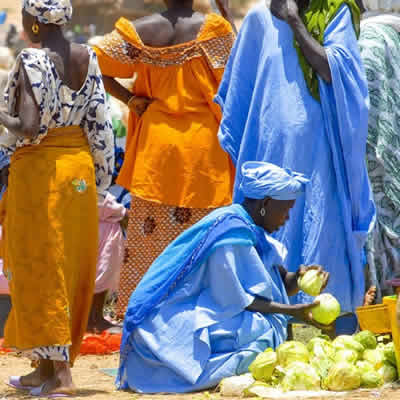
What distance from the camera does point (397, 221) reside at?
8.17m

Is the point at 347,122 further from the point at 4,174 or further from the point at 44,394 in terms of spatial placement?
the point at 4,174

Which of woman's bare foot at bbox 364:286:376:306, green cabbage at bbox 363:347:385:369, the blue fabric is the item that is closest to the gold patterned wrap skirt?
the blue fabric

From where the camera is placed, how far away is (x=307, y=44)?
6.80 metres

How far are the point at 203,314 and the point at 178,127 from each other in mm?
2390

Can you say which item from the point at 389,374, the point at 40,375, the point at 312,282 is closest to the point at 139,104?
the point at 40,375

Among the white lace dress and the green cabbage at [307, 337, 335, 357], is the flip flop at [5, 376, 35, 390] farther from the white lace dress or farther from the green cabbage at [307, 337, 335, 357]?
the green cabbage at [307, 337, 335, 357]

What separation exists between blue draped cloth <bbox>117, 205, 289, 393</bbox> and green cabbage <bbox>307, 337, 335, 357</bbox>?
8.6 inches

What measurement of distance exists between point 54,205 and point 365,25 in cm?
328

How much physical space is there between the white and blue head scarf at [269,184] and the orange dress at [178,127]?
6.28 ft

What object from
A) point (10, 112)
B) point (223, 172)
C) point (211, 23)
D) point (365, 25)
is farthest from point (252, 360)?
point (365, 25)

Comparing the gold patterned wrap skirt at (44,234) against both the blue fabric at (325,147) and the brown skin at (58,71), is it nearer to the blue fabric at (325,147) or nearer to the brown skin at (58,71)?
the brown skin at (58,71)

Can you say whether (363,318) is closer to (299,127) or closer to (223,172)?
(299,127)

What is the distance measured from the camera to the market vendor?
5812 millimetres

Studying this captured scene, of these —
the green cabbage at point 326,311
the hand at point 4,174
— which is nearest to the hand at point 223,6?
the hand at point 4,174
